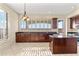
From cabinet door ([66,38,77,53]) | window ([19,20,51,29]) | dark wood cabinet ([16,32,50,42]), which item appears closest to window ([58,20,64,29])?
window ([19,20,51,29])

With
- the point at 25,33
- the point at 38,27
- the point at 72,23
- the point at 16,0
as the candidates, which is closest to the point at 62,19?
the point at 72,23

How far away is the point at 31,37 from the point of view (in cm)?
1191

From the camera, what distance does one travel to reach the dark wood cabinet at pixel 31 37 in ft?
38.5

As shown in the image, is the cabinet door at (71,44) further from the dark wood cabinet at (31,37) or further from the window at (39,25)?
the window at (39,25)

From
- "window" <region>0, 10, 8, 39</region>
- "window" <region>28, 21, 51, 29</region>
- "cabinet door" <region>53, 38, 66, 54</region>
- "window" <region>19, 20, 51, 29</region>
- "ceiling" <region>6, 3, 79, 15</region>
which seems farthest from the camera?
"window" <region>28, 21, 51, 29</region>

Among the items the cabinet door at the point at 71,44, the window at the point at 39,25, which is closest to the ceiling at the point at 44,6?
the cabinet door at the point at 71,44

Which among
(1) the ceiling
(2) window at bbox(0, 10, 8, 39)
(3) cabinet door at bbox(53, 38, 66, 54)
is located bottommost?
(3) cabinet door at bbox(53, 38, 66, 54)

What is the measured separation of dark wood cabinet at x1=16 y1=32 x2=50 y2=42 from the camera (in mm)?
11750

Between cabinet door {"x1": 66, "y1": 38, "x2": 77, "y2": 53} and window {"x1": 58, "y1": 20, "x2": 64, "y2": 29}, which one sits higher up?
window {"x1": 58, "y1": 20, "x2": 64, "y2": 29}

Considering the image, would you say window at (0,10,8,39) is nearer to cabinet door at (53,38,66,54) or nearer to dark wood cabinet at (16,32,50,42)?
cabinet door at (53,38,66,54)

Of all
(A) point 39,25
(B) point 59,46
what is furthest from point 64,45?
(A) point 39,25

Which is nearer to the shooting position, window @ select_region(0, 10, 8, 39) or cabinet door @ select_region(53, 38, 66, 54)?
cabinet door @ select_region(53, 38, 66, 54)

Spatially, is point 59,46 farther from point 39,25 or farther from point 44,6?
point 39,25

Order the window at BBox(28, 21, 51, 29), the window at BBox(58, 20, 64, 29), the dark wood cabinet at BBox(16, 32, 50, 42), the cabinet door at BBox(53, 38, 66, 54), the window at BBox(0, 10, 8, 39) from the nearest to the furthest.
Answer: the cabinet door at BBox(53, 38, 66, 54) < the window at BBox(0, 10, 8, 39) < the dark wood cabinet at BBox(16, 32, 50, 42) < the window at BBox(28, 21, 51, 29) < the window at BBox(58, 20, 64, 29)
